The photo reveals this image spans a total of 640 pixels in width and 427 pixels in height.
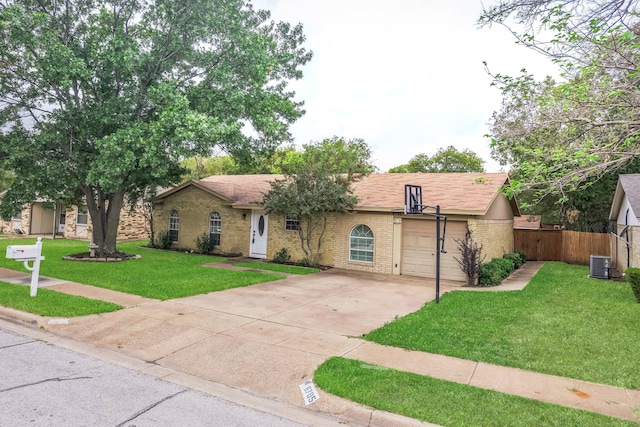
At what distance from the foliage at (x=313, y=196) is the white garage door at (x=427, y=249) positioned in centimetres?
245

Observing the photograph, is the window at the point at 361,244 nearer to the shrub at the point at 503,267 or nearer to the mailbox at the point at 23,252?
the shrub at the point at 503,267

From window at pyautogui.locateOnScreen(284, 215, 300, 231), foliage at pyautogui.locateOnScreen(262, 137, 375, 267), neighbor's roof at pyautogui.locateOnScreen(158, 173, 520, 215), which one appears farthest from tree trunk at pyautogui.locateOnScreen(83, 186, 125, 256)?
window at pyautogui.locateOnScreen(284, 215, 300, 231)

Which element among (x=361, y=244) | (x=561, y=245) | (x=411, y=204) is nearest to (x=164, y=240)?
(x=361, y=244)

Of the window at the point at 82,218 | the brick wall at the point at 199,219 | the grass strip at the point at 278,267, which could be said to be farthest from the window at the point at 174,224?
the window at the point at 82,218

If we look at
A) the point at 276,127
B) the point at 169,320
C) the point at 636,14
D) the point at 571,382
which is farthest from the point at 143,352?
the point at 276,127

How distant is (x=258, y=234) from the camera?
1852cm

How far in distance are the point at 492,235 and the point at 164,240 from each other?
16.0m

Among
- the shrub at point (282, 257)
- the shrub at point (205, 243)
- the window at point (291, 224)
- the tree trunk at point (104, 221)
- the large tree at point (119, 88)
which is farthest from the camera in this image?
the shrub at point (205, 243)

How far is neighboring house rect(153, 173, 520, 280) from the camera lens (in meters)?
14.3

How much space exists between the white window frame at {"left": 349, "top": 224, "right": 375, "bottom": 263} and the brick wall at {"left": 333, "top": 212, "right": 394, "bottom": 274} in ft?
0.40

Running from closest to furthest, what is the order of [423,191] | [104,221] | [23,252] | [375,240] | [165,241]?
[23,252]
[375,240]
[423,191]
[104,221]
[165,241]

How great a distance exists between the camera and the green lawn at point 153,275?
1055 cm

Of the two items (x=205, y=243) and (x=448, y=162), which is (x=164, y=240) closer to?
(x=205, y=243)

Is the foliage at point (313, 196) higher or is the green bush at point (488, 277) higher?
the foliage at point (313, 196)
